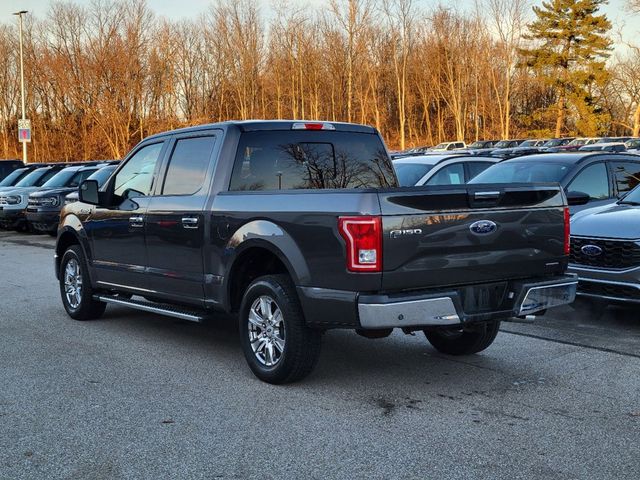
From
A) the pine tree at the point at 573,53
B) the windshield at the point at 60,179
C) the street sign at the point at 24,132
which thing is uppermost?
the pine tree at the point at 573,53

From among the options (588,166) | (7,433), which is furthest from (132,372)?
(588,166)

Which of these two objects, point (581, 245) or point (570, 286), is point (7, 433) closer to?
point (570, 286)

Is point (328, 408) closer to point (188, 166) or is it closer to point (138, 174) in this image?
point (188, 166)

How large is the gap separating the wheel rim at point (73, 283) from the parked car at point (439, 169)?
587 centimetres

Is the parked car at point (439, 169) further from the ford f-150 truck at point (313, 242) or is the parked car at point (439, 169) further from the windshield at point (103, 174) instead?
the windshield at point (103, 174)

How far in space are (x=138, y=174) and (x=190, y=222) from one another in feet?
4.55

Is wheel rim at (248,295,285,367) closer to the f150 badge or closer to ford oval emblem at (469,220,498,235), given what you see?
the f150 badge

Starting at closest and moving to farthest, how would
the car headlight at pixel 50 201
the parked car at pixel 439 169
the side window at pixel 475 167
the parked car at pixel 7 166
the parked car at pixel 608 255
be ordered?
1. the parked car at pixel 608 255
2. the parked car at pixel 439 169
3. the side window at pixel 475 167
4. the car headlight at pixel 50 201
5. the parked car at pixel 7 166

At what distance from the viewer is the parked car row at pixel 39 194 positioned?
1977 centimetres

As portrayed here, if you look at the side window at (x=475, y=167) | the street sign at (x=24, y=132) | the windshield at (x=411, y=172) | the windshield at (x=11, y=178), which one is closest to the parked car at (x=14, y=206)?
the windshield at (x=11, y=178)

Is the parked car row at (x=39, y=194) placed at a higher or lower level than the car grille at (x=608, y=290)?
higher

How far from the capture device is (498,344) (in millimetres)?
7105

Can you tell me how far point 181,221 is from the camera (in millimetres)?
6664

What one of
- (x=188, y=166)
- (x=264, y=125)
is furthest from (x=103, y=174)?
(x=264, y=125)
